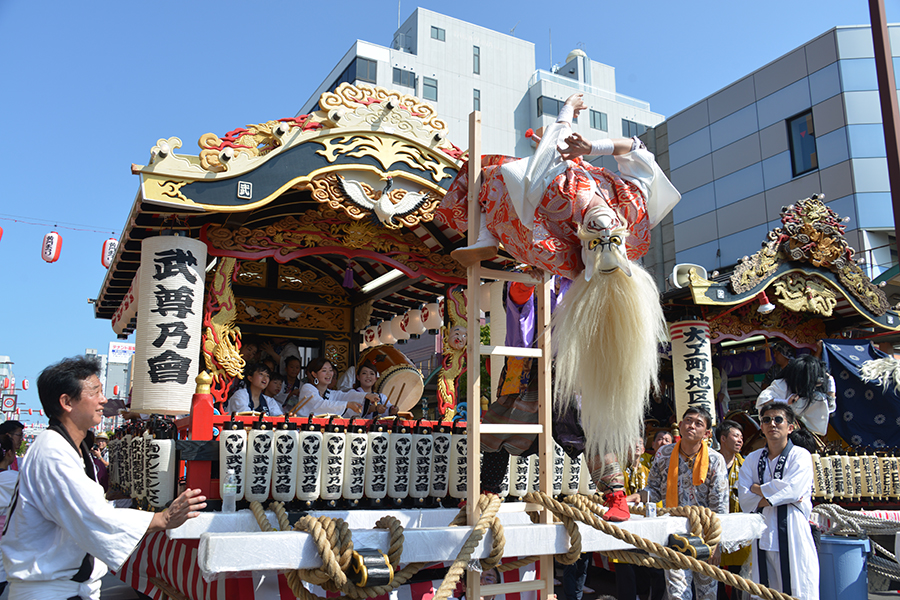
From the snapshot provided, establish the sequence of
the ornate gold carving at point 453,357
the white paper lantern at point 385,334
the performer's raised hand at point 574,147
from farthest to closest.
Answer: the white paper lantern at point 385,334
the ornate gold carving at point 453,357
the performer's raised hand at point 574,147

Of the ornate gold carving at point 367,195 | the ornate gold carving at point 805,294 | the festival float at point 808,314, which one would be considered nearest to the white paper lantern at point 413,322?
the ornate gold carving at point 367,195

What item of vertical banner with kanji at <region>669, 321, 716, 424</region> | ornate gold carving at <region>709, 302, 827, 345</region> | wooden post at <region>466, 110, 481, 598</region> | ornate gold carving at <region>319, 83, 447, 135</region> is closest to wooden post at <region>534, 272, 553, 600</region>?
wooden post at <region>466, 110, 481, 598</region>

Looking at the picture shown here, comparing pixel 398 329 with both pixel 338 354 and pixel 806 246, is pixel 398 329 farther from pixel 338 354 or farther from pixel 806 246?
pixel 806 246

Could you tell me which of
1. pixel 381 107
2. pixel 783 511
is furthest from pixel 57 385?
pixel 783 511

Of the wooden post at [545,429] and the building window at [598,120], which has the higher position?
the building window at [598,120]

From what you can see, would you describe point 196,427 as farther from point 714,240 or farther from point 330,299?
point 714,240

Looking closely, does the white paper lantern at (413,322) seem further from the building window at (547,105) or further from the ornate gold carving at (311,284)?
the building window at (547,105)

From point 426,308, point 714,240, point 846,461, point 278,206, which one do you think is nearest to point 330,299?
point 426,308

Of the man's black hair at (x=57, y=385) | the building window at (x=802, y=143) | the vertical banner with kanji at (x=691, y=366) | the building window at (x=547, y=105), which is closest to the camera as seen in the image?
the man's black hair at (x=57, y=385)

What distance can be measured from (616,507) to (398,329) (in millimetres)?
4853

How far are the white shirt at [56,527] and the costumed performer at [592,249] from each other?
1.93 meters

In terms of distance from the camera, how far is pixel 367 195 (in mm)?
5152

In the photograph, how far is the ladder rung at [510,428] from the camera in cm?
331

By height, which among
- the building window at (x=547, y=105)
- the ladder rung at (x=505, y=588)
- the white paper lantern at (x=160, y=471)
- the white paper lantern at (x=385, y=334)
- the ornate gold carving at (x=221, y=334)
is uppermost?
the building window at (x=547, y=105)
